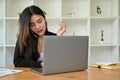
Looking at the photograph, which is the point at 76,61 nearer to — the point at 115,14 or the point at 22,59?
the point at 22,59

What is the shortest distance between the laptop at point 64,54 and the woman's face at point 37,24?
624mm

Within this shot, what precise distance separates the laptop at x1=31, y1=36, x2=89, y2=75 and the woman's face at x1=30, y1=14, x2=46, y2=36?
62 centimetres

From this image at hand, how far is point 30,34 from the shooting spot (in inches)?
75.4

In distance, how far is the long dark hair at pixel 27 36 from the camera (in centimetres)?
178

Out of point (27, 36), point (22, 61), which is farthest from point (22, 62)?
point (27, 36)

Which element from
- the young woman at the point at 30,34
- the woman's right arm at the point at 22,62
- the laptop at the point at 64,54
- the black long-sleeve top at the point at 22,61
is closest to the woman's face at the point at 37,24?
the young woman at the point at 30,34

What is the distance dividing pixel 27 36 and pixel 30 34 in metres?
0.06

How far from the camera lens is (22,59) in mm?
1732

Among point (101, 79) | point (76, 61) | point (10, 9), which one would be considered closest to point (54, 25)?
point (10, 9)

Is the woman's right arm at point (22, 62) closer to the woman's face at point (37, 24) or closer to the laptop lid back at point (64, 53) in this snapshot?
the woman's face at point (37, 24)

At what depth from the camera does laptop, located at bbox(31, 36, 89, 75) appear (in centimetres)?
121

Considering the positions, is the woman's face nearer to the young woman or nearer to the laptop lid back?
the young woman

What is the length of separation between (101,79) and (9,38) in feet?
8.53

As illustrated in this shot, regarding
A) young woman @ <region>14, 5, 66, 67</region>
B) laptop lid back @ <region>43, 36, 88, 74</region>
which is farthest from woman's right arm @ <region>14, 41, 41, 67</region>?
laptop lid back @ <region>43, 36, 88, 74</region>
